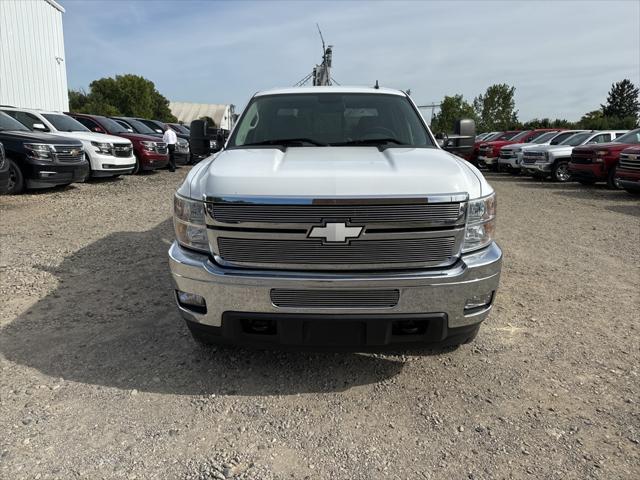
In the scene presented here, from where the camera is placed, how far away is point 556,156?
15.4 m

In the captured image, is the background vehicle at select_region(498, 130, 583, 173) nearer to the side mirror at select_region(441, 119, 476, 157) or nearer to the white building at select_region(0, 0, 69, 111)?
the side mirror at select_region(441, 119, 476, 157)

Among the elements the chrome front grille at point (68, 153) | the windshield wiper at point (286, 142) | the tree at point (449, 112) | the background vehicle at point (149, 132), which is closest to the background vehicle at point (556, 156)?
the background vehicle at point (149, 132)

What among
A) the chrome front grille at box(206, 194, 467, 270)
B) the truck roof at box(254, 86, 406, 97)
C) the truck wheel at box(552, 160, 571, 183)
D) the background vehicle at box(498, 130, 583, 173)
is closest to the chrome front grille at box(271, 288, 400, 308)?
the chrome front grille at box(206, 194, 467, 270)

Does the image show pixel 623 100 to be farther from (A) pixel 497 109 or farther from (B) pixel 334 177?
(B) pixel 334 177

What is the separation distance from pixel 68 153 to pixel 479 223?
30.4ft

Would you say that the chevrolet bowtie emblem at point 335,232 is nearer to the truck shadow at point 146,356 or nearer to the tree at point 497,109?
the truck shadow at point 146,356

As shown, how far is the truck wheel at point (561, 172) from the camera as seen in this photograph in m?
15.6

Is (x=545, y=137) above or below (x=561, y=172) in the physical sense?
above

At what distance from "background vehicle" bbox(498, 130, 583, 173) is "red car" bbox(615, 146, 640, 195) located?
14.8 feet

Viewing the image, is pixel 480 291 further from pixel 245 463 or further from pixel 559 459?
pixel 245 463

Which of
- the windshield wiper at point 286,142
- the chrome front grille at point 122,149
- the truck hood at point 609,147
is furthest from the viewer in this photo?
the truck hood at point 609,147

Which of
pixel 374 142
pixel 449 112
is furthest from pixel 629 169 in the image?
pixel 449 112

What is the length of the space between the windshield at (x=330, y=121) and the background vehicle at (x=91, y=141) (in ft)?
27.7

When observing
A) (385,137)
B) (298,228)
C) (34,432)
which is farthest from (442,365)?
(34,432)
